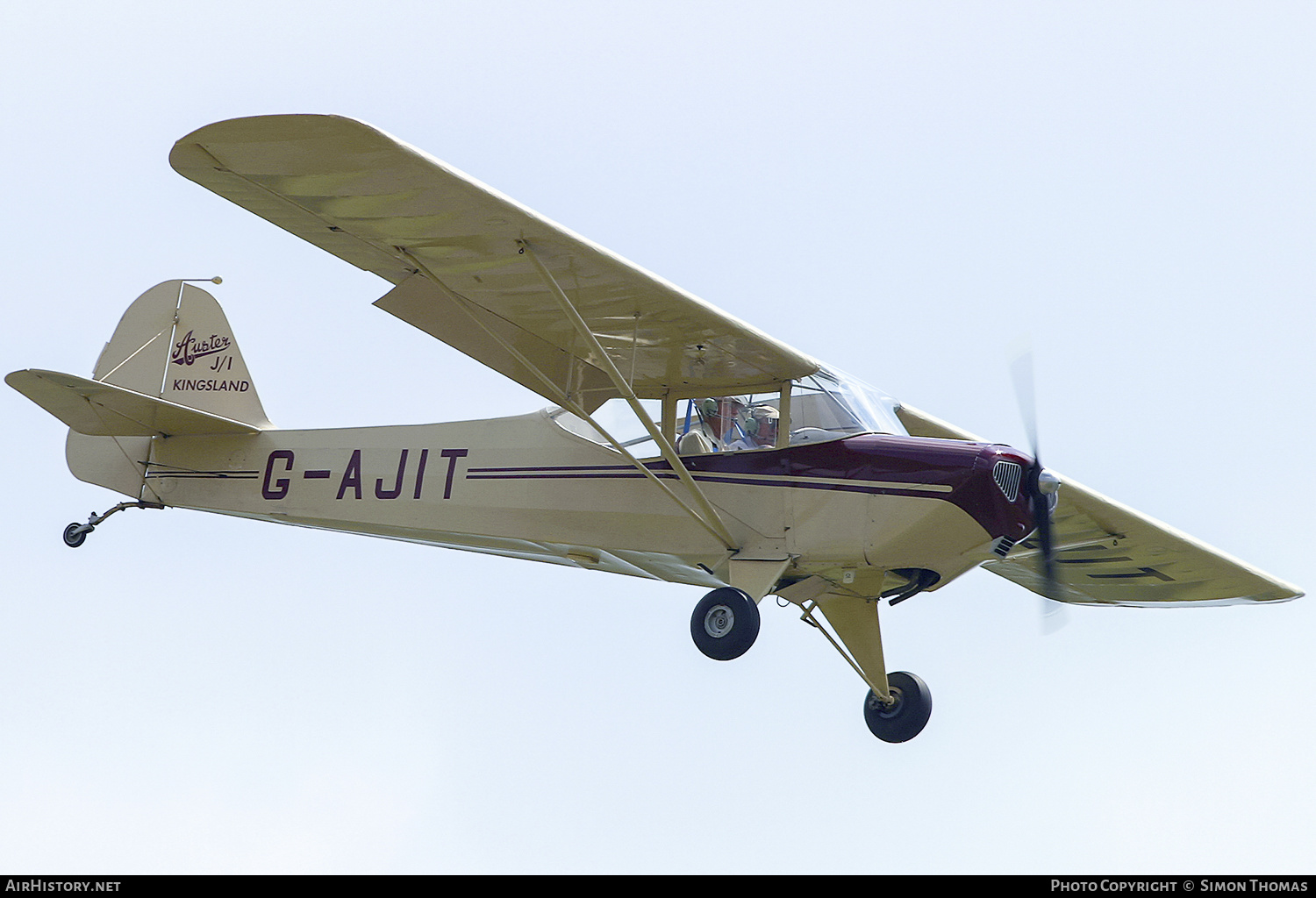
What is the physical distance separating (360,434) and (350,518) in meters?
0.67

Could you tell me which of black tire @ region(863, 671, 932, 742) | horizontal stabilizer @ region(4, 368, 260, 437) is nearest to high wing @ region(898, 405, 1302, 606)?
black tire @ region(863, 671, 932, 742)

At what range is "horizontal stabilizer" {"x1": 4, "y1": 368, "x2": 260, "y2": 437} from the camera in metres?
10.6

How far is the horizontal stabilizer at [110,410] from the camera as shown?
34.7ft

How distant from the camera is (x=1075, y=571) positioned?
483 inches

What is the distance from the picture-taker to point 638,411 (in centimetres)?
891

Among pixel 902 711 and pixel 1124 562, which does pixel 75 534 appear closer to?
pixel 902 711

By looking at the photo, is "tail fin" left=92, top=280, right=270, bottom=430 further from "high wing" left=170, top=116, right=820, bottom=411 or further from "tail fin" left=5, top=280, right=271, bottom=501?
"high wing" left=170, top=116, right=820, bottom=411

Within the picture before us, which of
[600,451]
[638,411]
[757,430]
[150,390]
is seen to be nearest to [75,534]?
[150,390]

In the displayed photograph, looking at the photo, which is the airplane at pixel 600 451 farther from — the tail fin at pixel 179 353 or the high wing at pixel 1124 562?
the tail fin at pixel 179 353

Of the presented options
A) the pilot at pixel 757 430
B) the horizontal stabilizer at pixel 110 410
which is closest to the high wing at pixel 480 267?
the pilot at pixel 757 430

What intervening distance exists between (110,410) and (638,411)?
16.4 ft

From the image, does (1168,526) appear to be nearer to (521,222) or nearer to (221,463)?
(521,222)

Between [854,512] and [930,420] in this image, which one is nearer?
[854,512]

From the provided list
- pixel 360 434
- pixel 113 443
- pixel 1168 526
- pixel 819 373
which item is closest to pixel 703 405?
pixel 819 373
